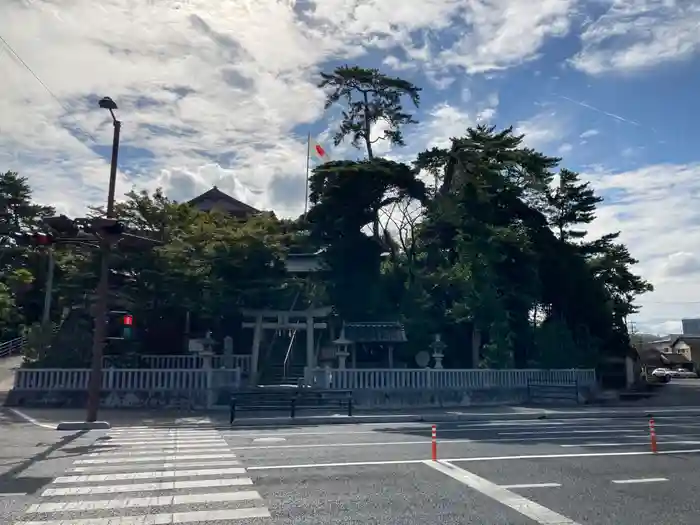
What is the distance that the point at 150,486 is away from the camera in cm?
938

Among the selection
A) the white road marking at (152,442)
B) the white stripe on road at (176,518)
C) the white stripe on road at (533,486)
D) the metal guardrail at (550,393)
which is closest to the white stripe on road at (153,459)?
the white road marking at (152,442)

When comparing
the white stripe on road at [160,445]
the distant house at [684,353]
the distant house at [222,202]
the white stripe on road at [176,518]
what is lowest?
the white stripe on road at [176,518]

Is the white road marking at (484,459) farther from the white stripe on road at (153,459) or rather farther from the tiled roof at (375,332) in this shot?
the tiled roof at (375,332)

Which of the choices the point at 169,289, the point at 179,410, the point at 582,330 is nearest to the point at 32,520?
the point at 179,410

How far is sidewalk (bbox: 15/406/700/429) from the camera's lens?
1999cm

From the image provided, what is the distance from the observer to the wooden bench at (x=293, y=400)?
21741mm

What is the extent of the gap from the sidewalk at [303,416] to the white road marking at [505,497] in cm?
960

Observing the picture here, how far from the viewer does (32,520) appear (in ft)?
24.2

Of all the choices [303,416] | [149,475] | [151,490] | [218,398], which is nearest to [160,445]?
[149,475]

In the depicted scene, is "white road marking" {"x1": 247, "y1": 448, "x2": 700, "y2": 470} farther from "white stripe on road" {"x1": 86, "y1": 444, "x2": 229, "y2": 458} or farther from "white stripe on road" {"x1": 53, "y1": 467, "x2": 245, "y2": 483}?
"white stripe on road" {"x1": 86, "y1": 444, "x2": 229, "y2": 458}

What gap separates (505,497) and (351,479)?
2481 millimetres

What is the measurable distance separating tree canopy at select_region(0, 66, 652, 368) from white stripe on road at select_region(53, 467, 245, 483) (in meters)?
16.5

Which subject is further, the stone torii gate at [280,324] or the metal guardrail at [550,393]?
the stone torii gate at [280,324]

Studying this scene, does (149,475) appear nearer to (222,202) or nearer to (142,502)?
(142,502)
